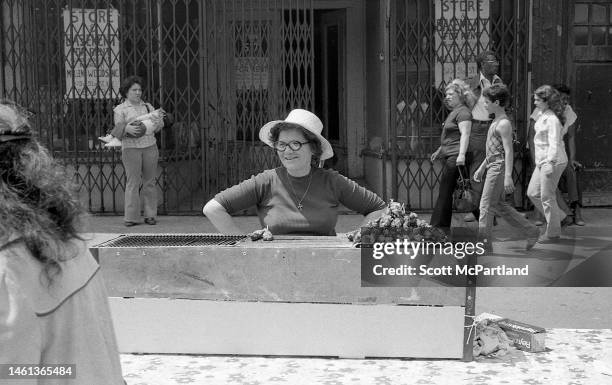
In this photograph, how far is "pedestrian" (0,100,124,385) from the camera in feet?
6.35

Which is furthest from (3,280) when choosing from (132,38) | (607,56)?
(607,56)

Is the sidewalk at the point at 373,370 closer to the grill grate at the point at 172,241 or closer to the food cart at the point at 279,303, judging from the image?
the food cart at the point at 279,303

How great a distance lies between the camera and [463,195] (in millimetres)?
9078

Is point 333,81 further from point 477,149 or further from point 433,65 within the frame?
point 477,149

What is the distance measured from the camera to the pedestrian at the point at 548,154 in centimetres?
866

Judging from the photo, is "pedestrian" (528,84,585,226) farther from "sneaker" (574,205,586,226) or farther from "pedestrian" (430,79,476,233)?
"pedestrian" (430,79,476,233)

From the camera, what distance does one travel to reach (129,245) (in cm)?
455

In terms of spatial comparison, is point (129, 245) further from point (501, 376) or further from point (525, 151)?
point (525, 151)

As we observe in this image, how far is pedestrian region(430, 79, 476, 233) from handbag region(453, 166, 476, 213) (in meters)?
0.10

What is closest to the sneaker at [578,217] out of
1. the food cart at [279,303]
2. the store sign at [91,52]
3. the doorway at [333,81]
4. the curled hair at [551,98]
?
the curled hair at [551,98]

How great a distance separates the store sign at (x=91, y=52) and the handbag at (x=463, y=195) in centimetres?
423

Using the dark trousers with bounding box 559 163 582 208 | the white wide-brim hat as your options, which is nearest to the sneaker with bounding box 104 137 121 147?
the dark trousers with bounding box 559 163 582 208

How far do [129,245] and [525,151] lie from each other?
279 inches

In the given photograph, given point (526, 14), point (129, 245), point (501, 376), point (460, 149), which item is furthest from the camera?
point (526, 14)
